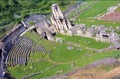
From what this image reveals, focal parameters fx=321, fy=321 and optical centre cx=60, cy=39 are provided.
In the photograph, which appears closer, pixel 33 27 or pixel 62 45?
pixel 62 45

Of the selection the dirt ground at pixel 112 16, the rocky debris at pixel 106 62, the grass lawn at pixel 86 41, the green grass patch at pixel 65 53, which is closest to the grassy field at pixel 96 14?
the dirt ground at pixel 112 16

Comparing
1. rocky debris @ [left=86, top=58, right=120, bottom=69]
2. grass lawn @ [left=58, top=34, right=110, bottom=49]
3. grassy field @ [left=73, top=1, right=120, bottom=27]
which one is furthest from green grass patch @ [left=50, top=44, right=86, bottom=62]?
grassy field @ [left=73, top=1, right=120, bottom=27]

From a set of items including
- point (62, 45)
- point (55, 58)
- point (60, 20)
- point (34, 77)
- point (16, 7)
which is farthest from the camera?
point (16, 7)

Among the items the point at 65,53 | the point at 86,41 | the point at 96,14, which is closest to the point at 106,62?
the point at 65,53

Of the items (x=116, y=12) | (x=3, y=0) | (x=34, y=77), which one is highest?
(x=3, y=0)

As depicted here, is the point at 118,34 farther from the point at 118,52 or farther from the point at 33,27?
the point at 33,27

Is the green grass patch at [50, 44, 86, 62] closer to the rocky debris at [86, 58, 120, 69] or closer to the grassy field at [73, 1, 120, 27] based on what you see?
the rocky debris at [86, 58, 120, 69]

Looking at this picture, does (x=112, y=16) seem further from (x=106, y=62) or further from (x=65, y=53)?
(x=106, y=62)

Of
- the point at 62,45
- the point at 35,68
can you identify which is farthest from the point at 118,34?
the point at 35,68

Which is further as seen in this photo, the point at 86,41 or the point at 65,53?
the point at 86,41
